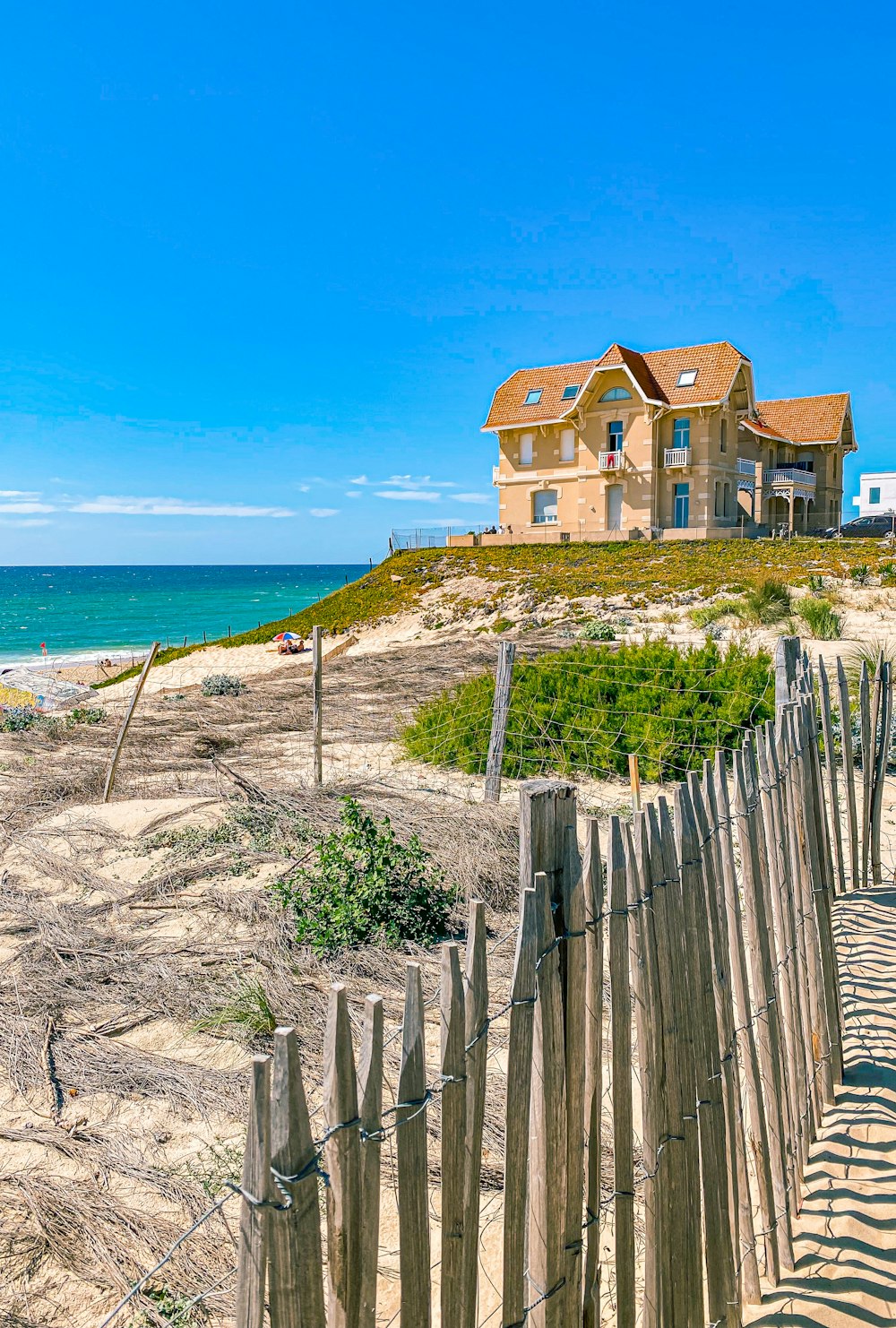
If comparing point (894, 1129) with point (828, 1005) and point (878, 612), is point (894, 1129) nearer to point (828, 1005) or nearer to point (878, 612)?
point (828, 1005)

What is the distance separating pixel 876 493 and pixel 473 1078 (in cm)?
7463

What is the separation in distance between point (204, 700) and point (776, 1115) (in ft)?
41.0

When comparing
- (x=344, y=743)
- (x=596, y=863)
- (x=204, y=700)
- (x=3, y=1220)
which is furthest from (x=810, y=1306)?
(x=204, y=700)

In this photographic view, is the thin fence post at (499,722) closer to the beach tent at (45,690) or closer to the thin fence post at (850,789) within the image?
the thin fence post at (850,789)

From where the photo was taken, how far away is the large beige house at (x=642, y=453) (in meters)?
35.3

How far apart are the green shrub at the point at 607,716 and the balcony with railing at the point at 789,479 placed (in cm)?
3153

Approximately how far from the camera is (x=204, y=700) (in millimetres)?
14203

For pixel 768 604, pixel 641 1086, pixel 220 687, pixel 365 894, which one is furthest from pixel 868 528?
pixel 641 1086

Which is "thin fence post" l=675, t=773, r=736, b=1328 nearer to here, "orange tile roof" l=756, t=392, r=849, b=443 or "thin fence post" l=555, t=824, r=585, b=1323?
"thin fence post" l=555, t=824, r=585, b=1323

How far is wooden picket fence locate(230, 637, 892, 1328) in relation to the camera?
1.44 m

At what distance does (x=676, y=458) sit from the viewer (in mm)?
35312

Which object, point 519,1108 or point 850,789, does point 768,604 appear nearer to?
point 850,789

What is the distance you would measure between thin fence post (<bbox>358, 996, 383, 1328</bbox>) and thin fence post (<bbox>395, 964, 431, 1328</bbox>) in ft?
0.14

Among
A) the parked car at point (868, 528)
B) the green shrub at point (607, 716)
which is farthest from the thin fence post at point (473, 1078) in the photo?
the parked car at point (868, 528)
